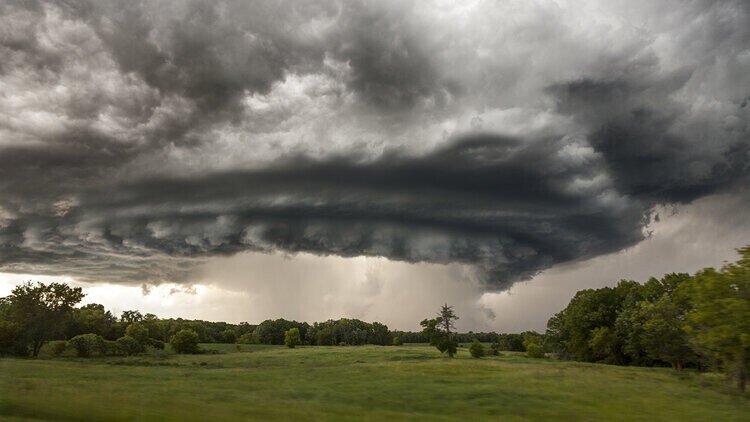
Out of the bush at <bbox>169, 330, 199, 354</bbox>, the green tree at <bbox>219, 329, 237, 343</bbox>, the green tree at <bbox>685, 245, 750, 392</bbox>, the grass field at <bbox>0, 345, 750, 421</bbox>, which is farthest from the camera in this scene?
the green tree at <bbox>219, 329, 237, 343</bbox>

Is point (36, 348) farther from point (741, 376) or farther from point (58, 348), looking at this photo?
point (741, 376)

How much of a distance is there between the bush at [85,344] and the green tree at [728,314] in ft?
341

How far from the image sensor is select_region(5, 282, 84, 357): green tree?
101500mm

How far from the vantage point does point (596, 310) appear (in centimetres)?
11019

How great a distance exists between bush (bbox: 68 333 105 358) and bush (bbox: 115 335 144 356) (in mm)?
4894

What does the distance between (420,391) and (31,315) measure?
94.7 meters

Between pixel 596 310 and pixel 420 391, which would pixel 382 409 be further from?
pixel 596 310

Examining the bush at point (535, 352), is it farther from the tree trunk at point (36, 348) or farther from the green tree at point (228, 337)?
the green tree at point (228, 337)

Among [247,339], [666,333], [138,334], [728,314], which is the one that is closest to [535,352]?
[666,333]


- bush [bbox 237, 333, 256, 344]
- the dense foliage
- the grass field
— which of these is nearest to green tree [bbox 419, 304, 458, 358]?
the dense foliage

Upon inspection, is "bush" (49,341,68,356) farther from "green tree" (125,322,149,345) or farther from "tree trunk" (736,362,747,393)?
"tree trunk" (736,362,747,393)

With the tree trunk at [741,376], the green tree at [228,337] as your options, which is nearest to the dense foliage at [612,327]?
the tree trunk at [741,376]

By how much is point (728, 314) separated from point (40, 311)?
117 meters

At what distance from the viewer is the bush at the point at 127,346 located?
108256 mm
